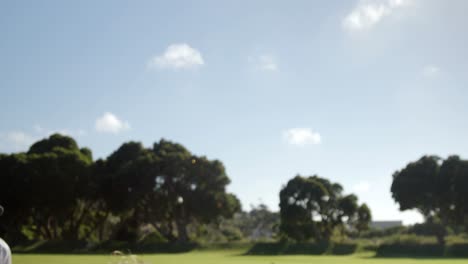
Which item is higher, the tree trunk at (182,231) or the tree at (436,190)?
the tree at (436,190)

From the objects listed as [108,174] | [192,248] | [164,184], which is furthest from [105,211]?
[192,248]

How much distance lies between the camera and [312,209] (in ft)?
153

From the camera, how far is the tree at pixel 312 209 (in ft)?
150

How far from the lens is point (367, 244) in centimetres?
4316

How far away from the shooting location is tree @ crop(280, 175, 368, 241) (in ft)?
150

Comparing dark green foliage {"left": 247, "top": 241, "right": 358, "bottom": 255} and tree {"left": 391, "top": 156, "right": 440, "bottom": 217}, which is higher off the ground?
tree {"left": 391, "top": 156, "right": 440, "bottom": 217}

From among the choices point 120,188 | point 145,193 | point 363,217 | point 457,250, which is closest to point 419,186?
point 363,217

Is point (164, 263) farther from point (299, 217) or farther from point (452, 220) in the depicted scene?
point (452, 220)

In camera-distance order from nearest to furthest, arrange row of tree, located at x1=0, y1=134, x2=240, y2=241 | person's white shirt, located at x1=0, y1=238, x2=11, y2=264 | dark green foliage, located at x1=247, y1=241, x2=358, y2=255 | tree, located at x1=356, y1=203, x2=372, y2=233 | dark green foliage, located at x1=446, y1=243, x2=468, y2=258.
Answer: person's white shirt, located at x1=0, y1=238, x2=11, y2=264 < dark green foliage, located at x1=446, y1=243, x2=468, y2=258 < dark green foliage, located at x1=247, y1=241, x2=358, y2=255 < row of tree, located at x1=0, y1=134, x2=240, y2=241 < tree, located at x1=356, y1=203, x2=372, y2=233

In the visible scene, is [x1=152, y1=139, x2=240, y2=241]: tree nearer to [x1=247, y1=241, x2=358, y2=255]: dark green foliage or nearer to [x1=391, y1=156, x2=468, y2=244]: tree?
[x1=247, y1=241, x2=358, y2=255]: dark green foliage

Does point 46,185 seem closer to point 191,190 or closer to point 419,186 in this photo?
point 191,190

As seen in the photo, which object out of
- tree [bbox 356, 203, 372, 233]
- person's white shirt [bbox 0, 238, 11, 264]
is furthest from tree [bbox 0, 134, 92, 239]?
person's white shirt [bbox 0, 238, 11, 264]

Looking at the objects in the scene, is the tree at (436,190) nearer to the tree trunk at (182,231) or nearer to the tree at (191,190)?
the tree at (191,190)

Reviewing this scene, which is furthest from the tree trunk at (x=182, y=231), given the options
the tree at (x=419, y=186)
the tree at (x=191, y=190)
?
the tree at (x=419, y=186)
